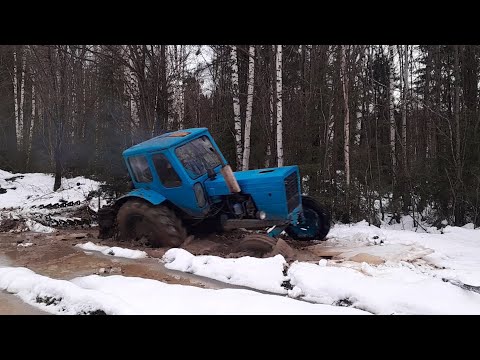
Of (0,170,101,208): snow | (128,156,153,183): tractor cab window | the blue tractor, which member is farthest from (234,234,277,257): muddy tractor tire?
(0,170,101,208): snow

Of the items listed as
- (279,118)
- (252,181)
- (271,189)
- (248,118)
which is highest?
(248,118)

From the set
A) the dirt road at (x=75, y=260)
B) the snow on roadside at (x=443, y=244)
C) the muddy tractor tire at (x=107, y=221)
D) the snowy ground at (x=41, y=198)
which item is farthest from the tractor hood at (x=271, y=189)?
the snowy ground at (x=41, y=198)

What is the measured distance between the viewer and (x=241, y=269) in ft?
17.3

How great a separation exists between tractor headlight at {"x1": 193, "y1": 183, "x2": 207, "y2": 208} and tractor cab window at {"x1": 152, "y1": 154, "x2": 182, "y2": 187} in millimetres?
313

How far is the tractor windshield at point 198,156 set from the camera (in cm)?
735

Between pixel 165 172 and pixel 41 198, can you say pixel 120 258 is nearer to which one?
pixel 165 172

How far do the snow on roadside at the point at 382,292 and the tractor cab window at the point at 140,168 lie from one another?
12.3 ft

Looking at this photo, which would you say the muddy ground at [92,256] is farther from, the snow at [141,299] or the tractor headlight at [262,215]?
the tractor headlight at [262,215]

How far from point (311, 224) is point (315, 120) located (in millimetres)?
6620

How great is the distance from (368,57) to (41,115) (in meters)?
19.7

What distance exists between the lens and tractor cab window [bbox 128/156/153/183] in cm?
770

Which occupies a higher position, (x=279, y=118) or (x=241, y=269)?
(x=279, y=118)

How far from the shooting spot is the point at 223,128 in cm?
1575

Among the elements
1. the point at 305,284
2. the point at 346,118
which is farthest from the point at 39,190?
the point at 305,284
